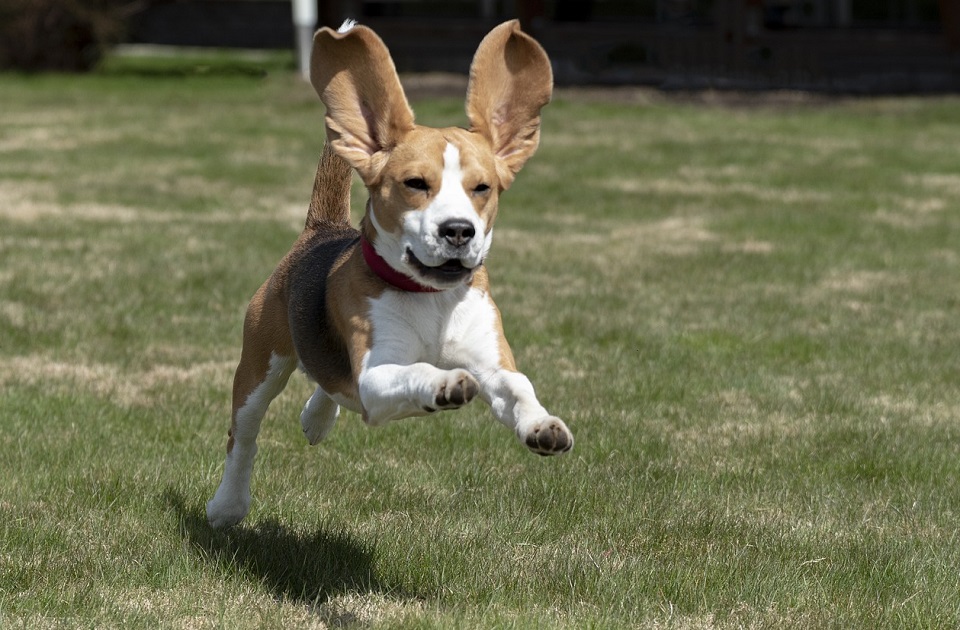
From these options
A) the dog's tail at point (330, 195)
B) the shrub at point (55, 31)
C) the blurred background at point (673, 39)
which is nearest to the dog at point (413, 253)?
the dog's tail at point (330, 195)

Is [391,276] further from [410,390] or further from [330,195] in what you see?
[330,195]

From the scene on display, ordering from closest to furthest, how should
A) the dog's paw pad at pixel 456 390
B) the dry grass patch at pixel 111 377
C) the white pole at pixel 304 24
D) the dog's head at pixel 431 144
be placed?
the dog's paw pad at pixel 456 390
the dog's head at pixel 431 144
the dry grass patch at pixel 111 377
the white pole at pixel 304 24

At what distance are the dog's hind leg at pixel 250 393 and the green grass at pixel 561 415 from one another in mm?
149

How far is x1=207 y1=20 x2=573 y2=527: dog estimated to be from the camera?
4.59 metres

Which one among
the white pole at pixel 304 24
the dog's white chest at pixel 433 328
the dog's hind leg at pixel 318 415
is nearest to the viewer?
the dog's white chest at pixel 433 328

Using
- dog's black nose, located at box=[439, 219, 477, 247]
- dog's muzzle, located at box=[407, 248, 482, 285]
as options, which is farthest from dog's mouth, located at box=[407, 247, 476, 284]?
dog's black nose, located at box=[439, 219, 477, 247]

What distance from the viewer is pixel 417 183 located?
474 cm

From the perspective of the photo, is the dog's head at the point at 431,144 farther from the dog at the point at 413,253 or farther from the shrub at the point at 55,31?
the shrub at the point at 55,31

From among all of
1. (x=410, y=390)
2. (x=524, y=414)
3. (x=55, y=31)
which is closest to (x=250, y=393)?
(x=410, y=390)

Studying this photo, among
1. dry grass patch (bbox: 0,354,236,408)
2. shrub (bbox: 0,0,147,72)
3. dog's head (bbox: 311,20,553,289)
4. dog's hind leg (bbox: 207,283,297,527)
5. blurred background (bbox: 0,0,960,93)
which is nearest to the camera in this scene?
dog's head (bbox: 311,20,553,289)

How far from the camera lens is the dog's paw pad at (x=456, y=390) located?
413cm

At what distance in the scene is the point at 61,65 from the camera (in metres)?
34.8

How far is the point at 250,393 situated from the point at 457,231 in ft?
5.26

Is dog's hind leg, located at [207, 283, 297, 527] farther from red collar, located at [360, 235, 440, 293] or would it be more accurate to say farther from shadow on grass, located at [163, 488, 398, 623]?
red collar, located at [360, 235, 440, 293]
